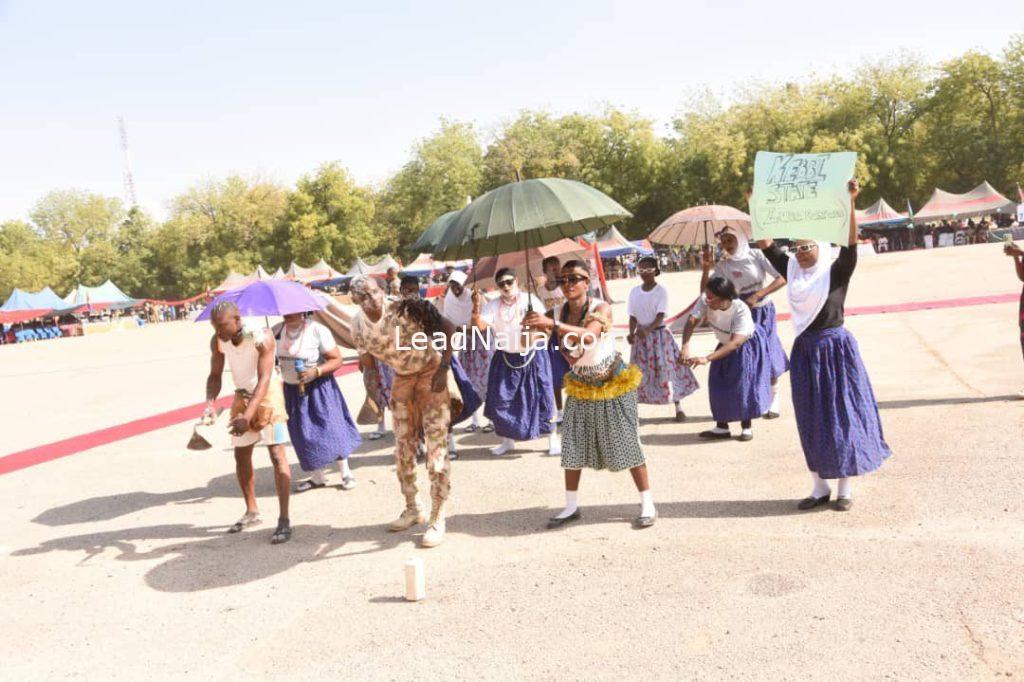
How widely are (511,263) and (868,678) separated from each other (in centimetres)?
672

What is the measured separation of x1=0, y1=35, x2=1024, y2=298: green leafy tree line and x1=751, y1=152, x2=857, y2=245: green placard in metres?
46.0

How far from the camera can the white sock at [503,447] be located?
25.1ft

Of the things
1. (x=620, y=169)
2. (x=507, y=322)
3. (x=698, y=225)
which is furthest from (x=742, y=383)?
(x=620, y=169)

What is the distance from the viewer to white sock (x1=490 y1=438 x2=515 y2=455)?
7648 mm

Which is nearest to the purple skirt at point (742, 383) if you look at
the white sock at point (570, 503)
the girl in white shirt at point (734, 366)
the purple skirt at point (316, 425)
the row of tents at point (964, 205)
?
the girl in white shirt at point (734, 366)

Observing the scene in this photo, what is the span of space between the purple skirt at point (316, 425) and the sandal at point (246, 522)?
24.4 inches

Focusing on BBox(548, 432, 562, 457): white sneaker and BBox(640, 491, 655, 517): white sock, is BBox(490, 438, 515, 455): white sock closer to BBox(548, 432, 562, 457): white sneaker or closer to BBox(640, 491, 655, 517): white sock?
BBox(548, 432, 562, 457): white sneaker

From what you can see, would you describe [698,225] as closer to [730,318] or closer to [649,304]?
[649,304]

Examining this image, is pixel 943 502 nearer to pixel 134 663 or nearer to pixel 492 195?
pixel 492 195

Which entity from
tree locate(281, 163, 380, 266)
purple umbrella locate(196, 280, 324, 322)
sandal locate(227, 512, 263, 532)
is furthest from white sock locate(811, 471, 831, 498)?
tree locate(281, 163, 380, 266)

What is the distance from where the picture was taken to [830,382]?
5.11 m

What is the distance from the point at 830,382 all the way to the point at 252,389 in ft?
13.7

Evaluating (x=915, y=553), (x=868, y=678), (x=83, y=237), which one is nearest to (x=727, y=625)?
(x=868, y=678)

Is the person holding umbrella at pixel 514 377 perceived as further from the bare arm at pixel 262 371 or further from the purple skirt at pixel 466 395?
the bare arm at pixel 262 371
